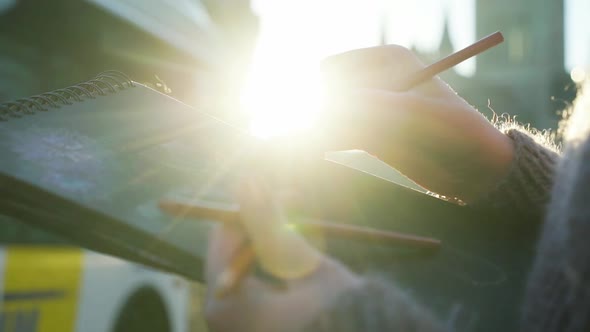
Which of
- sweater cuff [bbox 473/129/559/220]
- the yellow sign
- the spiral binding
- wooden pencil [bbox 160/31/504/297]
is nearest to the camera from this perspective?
wooden pencil [bbox 160/31/504/297]

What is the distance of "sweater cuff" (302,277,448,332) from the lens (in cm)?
61

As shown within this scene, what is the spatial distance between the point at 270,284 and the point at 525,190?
2.68ft

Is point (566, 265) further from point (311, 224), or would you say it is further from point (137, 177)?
point (137, 177)

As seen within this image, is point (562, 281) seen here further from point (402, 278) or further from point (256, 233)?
point (256, 233)

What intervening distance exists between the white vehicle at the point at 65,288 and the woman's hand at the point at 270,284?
1.88m

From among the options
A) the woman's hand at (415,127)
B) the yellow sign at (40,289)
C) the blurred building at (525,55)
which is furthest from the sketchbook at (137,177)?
the blurred building at (525,55)

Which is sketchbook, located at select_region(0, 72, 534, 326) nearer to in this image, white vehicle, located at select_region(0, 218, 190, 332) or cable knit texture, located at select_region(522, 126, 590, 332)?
cable knit texture, located at select_region(522, 126, 590, 332)

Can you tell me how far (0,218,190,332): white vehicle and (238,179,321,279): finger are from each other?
75.9 inches

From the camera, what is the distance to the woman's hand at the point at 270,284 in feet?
1.99

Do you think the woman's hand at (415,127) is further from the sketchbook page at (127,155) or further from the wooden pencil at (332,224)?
the sketchbook page at (127,155)

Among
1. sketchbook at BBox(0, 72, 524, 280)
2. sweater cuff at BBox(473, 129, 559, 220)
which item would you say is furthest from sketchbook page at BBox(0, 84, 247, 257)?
sweater cuff at BBox(473, 129, 559, 220)

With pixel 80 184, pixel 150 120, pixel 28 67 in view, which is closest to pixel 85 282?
pixel 28 67

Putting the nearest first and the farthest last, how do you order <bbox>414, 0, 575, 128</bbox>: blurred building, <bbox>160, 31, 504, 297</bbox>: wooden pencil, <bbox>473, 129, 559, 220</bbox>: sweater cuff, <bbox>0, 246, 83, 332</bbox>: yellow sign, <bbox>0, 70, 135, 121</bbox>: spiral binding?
<bbox>160, 31, 504, 297</bbox>: wooden pencil
<bbox>0, 70, 135, 121</bbox>: spiral binding
<bbox>473, 129, 559, 220</bbox>: sweater cuff
<bbox>0, 246, 83, 332</bbox>: yellow sign
<bbox>414, 0, 575, 128</bbox>: blurred building

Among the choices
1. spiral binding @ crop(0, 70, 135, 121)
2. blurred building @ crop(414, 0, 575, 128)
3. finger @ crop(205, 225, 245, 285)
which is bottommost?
finger @ crop(205, 225, 245, 285)
